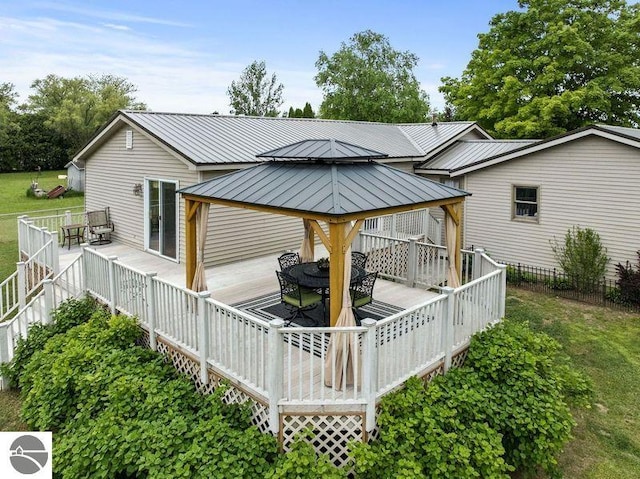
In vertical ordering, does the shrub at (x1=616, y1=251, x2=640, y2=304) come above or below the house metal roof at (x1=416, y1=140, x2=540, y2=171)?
below

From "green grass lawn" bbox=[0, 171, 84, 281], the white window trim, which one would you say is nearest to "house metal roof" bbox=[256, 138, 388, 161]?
the white window trim

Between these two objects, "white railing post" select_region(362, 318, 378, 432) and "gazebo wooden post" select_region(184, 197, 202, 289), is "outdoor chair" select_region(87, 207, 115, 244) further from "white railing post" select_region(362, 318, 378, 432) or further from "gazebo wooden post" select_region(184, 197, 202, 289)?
"white railing post" select_region(362, 318, 378, 432)

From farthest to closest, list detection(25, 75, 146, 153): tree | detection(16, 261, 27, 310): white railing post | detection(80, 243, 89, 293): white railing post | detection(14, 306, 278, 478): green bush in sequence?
detection(25, 75, 146, 153): tree < detection(16, 261, 27, 310): white railing post < detection(80, 243, 89, 293): white railing post < detection(14, 306, 278, 478): green bush

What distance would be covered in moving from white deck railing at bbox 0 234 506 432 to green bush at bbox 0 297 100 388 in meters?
0.37

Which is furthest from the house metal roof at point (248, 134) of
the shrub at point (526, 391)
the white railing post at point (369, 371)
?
the shrub at point (526, 391)

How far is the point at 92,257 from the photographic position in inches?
323

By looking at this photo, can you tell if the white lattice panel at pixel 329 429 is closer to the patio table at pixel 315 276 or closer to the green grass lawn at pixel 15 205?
the patio table at pixel 315 276

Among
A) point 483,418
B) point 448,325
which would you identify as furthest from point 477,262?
point 483,418

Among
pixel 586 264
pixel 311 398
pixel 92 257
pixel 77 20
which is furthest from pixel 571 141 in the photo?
pixel 77 20

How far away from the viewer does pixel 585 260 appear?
11.2 metres

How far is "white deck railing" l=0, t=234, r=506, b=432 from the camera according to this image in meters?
4.89

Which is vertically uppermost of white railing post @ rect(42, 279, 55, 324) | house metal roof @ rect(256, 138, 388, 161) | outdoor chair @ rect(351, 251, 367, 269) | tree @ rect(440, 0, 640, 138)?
tree @ rect(440, 0, 640, 138)

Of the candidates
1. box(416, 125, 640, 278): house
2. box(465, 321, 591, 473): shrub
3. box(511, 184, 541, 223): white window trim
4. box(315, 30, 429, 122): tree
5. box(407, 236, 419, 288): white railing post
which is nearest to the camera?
box(465, 321, 591, 473): shrub

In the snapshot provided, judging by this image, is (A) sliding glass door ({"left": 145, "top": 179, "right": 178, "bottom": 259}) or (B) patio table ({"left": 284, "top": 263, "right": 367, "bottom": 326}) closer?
(B) patio table ({"left": 284, "top": 263, "right": 367, "bottom": 326})
